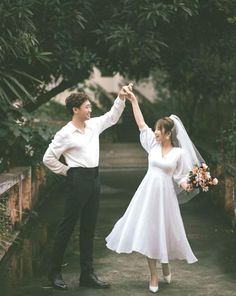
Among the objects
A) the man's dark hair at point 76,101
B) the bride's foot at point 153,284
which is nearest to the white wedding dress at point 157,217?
the bride's foot at point 153,284

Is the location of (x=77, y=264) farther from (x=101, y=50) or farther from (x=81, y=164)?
(x=101, y=50)

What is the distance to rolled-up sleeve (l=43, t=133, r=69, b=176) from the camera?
727 cm

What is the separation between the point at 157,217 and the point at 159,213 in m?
0.05

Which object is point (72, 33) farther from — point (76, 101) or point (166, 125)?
point (166, 125)

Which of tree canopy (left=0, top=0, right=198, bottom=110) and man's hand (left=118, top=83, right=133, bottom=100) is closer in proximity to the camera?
man's hand (left=118, top=83, right=133, bottom=100)

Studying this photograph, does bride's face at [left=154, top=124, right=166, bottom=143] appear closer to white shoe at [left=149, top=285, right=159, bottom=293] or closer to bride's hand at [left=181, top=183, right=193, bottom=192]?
bride's hand at [left=181, top=183, right=193, bottom=192]

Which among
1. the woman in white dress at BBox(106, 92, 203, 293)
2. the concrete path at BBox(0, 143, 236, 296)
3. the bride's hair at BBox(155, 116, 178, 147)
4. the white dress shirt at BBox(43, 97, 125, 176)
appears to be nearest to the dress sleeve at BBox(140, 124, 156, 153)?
the woman in white dress at BBox(106, 92, 203, 293)

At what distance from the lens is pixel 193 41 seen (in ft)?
43.6

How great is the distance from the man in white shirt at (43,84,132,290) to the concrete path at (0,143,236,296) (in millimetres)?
295

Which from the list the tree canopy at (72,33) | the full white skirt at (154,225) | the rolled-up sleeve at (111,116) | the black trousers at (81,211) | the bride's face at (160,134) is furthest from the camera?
the tree canopy at (72,33)

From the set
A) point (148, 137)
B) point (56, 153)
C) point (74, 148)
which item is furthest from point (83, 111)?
point (148, 137)

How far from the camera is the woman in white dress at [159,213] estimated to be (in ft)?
24.1

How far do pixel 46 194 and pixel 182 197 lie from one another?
6354 millimetres

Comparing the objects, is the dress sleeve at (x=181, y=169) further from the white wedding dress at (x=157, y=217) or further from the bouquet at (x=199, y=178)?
the bouquet at (x=199, y=178)
